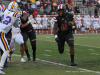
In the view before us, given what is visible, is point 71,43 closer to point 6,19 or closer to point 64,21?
point 64,21

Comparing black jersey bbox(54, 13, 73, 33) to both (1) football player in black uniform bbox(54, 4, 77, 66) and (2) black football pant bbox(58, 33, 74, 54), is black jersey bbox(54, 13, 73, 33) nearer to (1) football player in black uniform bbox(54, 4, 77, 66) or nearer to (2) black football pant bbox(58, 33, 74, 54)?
(1) football player in black uniform bbox(54, 4, 77, 66)

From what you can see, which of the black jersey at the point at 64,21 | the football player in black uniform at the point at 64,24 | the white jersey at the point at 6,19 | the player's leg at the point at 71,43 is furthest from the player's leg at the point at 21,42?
the white jersey at the point at 6,19

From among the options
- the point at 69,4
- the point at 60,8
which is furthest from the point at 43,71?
the point at 69,4

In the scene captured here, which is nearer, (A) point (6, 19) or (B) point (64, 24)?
(A) point (6, 19)

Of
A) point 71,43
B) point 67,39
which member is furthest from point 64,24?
point 71,43

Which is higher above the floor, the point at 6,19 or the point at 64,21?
the point at 6,19

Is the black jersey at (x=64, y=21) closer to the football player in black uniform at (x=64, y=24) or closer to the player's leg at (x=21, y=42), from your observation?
the football player in black uniform at (x=64, y=24)

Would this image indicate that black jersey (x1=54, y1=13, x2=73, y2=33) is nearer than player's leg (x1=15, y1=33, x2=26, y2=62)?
Yes

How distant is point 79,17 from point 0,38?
70.9ft

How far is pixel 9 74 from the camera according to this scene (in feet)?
18.7

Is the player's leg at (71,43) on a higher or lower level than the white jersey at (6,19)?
lower

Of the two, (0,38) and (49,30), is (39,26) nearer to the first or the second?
(49,30)

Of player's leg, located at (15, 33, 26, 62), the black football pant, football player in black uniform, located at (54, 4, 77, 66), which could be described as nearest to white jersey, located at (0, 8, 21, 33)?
football player in black uniform, located at (54, 4, 77, 66)

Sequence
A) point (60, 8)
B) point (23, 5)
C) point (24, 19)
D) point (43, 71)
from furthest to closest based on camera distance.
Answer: point (23, 5)
point (24, 19)
point (60, 8)
point (43, 71)
